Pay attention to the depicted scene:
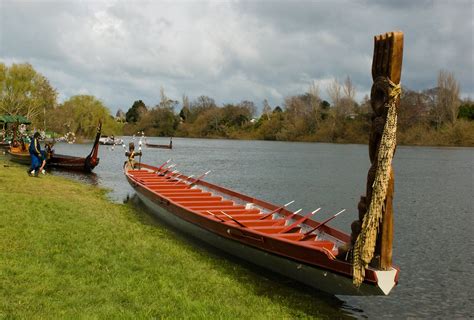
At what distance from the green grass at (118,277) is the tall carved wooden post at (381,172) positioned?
1.67 metres

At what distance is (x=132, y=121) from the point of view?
160125 mm

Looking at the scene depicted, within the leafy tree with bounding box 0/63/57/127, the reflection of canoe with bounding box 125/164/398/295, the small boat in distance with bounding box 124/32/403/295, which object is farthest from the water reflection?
the leafy tree with bounding box 0/63/57/127

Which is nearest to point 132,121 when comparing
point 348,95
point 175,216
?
point 348,95

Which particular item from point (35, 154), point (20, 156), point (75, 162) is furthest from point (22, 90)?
point (35, 154)

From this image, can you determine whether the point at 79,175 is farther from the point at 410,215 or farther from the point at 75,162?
the point at 410,215

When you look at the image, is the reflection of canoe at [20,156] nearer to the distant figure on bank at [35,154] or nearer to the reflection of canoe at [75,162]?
the reflection of canoe at [75,162]

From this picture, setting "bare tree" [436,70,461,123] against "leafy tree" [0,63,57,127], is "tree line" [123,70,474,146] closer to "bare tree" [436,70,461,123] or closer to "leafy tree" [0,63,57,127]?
"bare tree" [436,70,461,123]

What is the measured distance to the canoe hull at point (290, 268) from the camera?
303 inches

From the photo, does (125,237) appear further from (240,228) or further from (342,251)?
(342,251)

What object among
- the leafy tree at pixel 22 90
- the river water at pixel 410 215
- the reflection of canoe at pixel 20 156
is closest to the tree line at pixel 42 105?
the leafy tree at pixel 22 90

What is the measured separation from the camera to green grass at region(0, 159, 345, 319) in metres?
6.70

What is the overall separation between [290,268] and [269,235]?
79 cm

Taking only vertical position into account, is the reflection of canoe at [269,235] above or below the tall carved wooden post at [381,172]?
below

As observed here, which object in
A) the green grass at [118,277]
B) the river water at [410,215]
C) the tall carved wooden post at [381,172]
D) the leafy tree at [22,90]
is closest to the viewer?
the green grass at [118,277]
